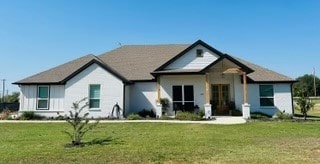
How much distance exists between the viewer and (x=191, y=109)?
25.0m

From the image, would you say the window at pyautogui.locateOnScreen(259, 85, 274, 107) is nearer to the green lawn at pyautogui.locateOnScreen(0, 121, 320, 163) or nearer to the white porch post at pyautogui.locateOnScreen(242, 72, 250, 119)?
the white porch post at pyautogui.locateOnScreen(242, 72, 250, 119)

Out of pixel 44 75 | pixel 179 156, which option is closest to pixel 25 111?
pixel 44 75

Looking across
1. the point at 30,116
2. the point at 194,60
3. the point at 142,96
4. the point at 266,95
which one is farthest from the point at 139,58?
the point at 266,95

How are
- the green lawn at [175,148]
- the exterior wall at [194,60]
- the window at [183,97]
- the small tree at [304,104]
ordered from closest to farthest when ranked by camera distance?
the green lawn at [175,148] → the small tree at [304,104] → the exterior wall at [194,60] → the window at [183,97]

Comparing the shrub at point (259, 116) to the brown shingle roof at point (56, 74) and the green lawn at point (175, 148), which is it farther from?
the brown shingle roof at point (56, 74)

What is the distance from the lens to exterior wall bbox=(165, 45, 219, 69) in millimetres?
24922

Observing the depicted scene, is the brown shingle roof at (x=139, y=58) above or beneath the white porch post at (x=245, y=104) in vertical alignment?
above

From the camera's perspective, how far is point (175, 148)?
10359 millimetres

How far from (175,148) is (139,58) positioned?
19881 millimetres

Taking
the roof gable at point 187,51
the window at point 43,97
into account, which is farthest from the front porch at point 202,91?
the window at point 43,97

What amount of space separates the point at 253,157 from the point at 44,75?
2155 centimetres

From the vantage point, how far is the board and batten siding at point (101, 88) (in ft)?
77.8

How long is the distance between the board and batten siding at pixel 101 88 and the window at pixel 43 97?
1929 mm

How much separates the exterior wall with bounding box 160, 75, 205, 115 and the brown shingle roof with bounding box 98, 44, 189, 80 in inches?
54.8
